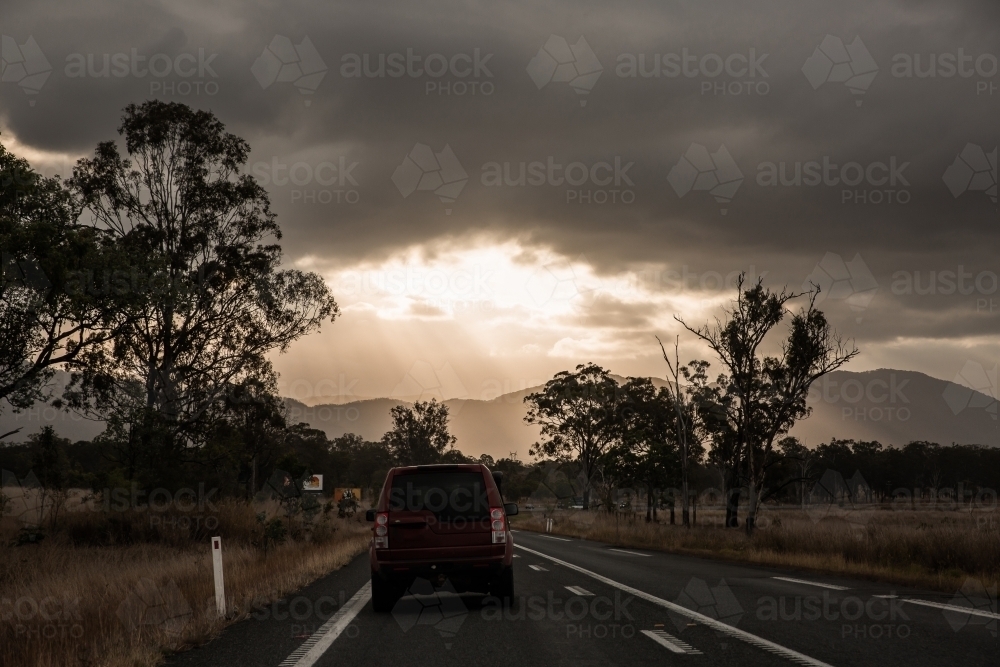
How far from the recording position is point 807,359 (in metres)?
38.8

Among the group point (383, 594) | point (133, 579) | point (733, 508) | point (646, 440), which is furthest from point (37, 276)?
point (646, 440)

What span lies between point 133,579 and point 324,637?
781cm

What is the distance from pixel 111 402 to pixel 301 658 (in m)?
25.7

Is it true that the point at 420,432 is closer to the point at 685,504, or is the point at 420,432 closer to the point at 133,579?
the point at 685,504

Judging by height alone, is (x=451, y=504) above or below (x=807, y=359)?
below

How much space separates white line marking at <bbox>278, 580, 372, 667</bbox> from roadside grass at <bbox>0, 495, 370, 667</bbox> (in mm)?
1171

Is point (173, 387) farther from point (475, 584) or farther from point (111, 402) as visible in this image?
point (475, 584)

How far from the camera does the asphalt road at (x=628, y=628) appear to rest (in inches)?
286

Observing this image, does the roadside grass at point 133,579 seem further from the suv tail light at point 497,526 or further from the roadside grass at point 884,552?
the roadside grass at point 884,552

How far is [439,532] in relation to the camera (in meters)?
10.5

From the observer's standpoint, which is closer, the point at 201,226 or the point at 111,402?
the point at 111,402

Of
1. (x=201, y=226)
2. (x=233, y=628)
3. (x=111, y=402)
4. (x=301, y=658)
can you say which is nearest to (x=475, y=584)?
(x=233, y=628)

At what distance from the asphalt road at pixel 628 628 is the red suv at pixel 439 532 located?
0.45m

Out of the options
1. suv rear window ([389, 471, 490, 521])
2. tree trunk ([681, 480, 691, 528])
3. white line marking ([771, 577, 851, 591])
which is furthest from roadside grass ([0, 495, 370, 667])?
tree trunk ([681, 480, 691, 528])
